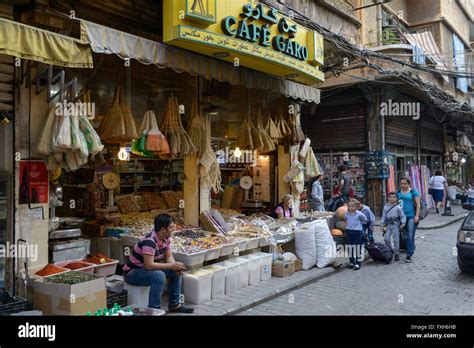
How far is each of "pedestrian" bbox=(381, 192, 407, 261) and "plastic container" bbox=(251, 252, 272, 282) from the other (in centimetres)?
334

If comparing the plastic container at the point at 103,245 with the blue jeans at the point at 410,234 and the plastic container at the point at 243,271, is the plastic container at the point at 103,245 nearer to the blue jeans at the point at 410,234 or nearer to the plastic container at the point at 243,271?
the plastic container at the point at 243,271

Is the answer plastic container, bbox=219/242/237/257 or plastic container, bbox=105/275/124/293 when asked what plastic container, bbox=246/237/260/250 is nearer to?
plastic container, bbox=219/242/237/257

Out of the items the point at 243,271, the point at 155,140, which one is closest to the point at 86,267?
the point at 155,140

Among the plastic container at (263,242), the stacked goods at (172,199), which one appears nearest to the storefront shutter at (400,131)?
the stacked goods at (172,199)

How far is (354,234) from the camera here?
364 inches

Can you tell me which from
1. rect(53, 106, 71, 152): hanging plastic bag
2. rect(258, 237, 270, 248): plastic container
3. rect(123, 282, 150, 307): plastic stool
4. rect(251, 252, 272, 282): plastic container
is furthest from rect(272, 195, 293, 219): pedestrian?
rect(53, 106, 71, 152): hanging plastic bag

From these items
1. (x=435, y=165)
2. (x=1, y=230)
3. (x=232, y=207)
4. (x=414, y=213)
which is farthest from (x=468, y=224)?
(x=435, y=165)

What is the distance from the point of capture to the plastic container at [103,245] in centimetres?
824

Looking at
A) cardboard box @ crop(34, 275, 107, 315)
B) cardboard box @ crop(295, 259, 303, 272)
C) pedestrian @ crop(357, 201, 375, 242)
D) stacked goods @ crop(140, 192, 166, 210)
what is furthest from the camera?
stacked goods @ crop(140, 192, 166, 210)

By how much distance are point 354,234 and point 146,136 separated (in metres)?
5.04

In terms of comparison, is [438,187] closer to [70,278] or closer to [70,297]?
[70,278]

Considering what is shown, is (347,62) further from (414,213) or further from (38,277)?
(38,277)

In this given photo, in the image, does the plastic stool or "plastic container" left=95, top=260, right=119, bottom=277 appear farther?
"plastic container" left=95, top=260, right=119, bottom=277

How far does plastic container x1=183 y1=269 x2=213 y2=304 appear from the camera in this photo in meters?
6.64
